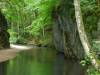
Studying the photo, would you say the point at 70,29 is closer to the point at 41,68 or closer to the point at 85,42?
the point at 41,68

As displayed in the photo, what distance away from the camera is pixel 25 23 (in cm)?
6856

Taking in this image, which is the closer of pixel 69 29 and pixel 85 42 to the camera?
pixel 85 42

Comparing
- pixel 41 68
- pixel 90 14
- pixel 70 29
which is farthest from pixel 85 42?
pixel 70 29

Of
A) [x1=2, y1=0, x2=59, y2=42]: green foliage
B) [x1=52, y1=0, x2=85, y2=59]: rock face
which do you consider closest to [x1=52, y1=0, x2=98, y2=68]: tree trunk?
[x1=52, y1=0, x2=85, y2=59]: rock face

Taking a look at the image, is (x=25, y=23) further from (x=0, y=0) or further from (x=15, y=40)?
(x=0, y=0)

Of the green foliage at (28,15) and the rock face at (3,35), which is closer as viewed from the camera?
the green foliage at (28,15)

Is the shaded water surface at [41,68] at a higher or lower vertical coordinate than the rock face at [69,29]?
lower

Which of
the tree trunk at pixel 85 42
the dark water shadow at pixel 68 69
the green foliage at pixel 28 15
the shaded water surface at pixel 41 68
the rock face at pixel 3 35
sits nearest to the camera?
the tree trunk at pixel 85 42

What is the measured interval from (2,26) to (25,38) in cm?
2267

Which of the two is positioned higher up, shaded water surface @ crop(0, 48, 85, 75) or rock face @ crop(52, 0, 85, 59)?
rock face @ crop(52, 0, 85, 59)

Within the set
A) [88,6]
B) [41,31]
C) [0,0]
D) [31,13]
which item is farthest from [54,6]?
[31,13]

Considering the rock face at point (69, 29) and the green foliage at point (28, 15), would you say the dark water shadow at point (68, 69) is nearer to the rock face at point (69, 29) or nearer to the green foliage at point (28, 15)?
the rock face at point (69, 29)

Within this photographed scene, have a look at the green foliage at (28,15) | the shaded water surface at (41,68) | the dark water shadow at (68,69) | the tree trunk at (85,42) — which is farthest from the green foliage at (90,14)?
the tree trunk at (85,42)

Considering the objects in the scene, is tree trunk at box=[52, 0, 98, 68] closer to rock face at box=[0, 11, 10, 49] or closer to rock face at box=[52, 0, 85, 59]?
rock face at box=[52, 0, 85, 59]
